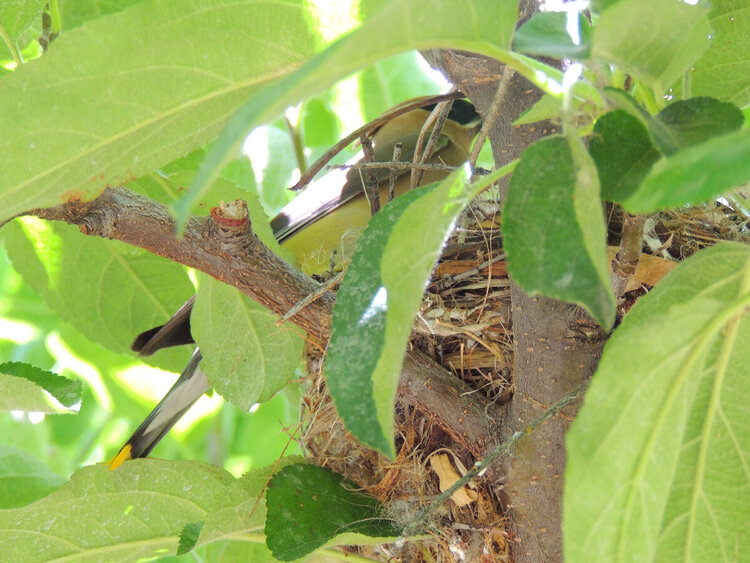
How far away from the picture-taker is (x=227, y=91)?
4.07 ft

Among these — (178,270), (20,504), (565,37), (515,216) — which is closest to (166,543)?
(20,504)

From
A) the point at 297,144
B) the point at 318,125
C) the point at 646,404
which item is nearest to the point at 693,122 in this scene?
the point at 646,404

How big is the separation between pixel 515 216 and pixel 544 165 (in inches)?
2.7

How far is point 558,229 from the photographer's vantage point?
3.07 ft

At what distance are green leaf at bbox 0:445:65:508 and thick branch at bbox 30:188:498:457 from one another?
1.07 m

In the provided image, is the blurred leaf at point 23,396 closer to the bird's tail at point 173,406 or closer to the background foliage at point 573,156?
the background foliage at point 573,156

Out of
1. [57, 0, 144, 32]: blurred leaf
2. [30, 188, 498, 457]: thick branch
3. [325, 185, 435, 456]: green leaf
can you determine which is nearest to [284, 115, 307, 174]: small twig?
[57, 0, 144, 32]: blurred leaf

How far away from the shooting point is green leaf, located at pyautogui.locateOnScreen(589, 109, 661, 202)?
3.26ft

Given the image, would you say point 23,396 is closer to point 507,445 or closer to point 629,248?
point 507,445

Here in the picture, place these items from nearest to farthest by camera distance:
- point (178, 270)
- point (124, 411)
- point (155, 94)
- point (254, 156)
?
point (155, 94), point (178, 270), point (254, 156), point (124, 411)

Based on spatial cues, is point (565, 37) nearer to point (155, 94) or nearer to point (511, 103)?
point (155, 94)

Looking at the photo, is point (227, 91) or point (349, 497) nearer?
point (227, 91)

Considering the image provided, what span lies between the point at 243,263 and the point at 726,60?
3.46 feet

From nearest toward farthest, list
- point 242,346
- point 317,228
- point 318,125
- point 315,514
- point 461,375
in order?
1. point 315,514
2. point 242,346
3. point 461,375
4. point 317,228
5. point 318,125
